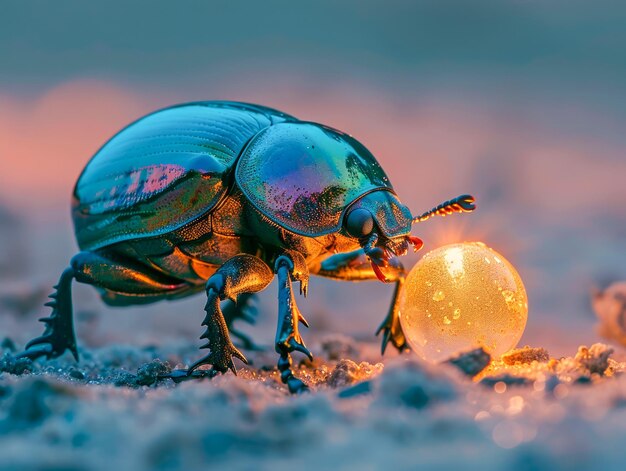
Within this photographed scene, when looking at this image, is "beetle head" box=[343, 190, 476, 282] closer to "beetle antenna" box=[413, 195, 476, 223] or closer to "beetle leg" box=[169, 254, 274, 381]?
"beetle antenna" box=[413, 195, 476, 223]

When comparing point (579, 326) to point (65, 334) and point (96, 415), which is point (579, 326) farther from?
point (96, 415)

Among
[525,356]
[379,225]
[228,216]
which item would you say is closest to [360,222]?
[379,225]

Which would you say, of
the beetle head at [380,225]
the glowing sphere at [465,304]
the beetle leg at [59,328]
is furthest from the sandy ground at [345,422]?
the beetle leg at [59,328]

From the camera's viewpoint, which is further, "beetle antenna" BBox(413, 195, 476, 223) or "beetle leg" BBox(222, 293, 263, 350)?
"beetle leg" BBox(222, 293, 263, 350)

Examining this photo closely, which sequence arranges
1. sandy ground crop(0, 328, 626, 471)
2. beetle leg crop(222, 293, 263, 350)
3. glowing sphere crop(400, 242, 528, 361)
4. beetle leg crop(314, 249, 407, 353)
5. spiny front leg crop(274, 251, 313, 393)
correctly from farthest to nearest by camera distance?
beetle leg crop(222, 293, 263, 350) < beetle leg crop(314, 249, 407, 353) < glowing sphere crop(400, 242, 528, 361) < spiny front leg crop(274, 251, 313, 393) < sandy ground crop(0, 328, 626, 471)

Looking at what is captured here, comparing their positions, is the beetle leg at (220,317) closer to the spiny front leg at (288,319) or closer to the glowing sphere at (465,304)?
the spiny front leg at (288,319)

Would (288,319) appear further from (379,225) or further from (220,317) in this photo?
(379,225)

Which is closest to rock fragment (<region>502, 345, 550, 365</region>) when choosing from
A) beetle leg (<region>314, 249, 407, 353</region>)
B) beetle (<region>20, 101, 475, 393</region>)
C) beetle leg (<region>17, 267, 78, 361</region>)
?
beetle (<region>20, 101, 475, 393</region>)
